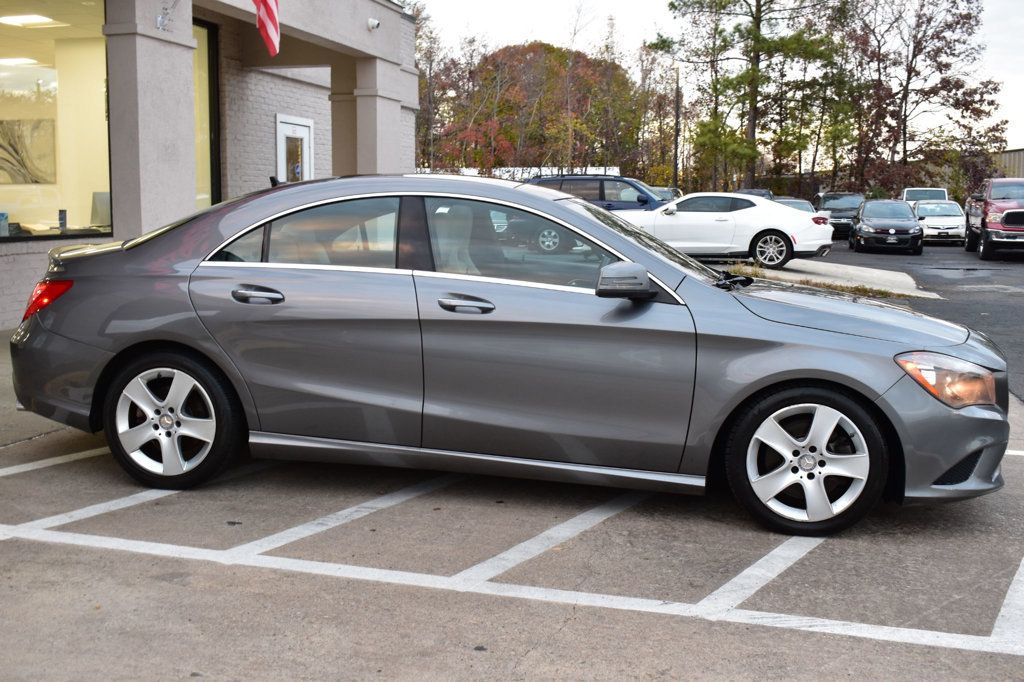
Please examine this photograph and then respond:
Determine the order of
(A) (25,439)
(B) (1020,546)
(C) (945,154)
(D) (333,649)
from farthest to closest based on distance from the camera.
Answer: (C) (945,154), (A) (25,439), (B) (1020,546), (D) (333,649)

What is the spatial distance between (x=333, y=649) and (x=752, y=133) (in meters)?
46.6

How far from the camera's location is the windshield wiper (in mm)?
5145

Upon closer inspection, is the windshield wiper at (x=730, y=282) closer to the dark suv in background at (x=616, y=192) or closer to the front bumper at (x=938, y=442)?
the front bumper at (x=938, y=442)

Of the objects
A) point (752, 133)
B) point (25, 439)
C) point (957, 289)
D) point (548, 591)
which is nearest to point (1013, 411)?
point (548, 591)

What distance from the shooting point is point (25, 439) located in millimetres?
6617

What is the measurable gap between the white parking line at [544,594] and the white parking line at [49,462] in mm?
1084

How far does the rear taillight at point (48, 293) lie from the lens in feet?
18.4

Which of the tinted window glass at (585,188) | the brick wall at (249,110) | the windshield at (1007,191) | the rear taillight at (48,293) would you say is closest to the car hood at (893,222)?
the windshield at (1007,191)

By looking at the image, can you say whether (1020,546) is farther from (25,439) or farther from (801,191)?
(801,191)

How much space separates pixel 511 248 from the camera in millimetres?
5141

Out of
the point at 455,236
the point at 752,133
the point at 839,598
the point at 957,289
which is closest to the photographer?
the point at 839,598

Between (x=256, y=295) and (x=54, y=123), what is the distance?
7523 mm

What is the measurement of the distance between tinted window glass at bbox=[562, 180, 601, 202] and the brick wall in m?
7.26

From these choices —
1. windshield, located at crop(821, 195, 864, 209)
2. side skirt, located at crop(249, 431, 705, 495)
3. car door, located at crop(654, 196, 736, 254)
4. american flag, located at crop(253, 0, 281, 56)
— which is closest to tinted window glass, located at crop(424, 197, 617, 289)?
side skirt, located at crop(249, 431, 705, 495)
